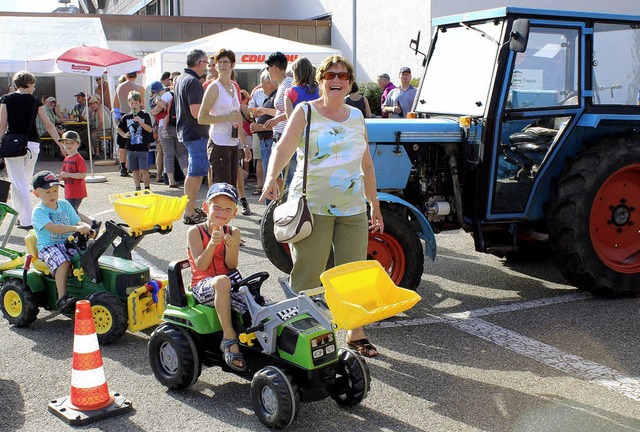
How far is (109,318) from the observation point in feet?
16.2

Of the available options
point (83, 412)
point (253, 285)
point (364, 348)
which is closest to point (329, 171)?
point (253, 285)

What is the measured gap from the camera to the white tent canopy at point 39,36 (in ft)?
53.3

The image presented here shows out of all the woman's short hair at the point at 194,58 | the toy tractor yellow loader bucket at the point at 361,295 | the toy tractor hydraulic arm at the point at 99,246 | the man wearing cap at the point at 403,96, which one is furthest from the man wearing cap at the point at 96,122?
the toy tractor yellow loader bucket at the point at 361,295

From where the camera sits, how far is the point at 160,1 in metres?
29.6

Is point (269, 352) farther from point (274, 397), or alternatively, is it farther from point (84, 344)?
point (84, 344)

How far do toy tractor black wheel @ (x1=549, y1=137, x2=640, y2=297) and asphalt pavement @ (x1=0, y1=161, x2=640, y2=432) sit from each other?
0.23 metres

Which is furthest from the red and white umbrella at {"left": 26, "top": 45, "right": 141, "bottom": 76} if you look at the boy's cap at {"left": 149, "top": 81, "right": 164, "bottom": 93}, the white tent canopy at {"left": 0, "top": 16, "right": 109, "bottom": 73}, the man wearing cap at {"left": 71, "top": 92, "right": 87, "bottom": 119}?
the man wearing cap at {"left": 71, "top": 92, "right": 87, "bottom": 119}

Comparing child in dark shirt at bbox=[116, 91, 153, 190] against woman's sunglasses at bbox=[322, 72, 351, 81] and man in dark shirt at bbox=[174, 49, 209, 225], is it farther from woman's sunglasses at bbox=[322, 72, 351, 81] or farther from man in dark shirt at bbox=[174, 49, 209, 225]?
woman's sunglasses at bbox=[322, 72, 351, 81]

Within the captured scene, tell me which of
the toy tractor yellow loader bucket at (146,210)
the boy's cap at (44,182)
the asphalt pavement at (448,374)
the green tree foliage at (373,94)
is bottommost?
the asphalt pavement at (448,374)

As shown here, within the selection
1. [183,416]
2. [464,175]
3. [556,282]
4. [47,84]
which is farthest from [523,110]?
[47,84]

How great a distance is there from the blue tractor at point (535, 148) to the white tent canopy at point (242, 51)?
29.2 ft

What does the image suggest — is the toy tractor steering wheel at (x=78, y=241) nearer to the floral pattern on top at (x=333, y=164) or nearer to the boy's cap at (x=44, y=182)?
the boy's cap at (x=44, y=182)

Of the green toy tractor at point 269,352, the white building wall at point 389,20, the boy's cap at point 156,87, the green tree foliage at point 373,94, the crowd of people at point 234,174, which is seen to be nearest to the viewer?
the green toy tractor at point 269,352

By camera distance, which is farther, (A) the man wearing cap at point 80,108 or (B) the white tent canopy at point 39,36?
(A) the man wearing cap at point 80,108
